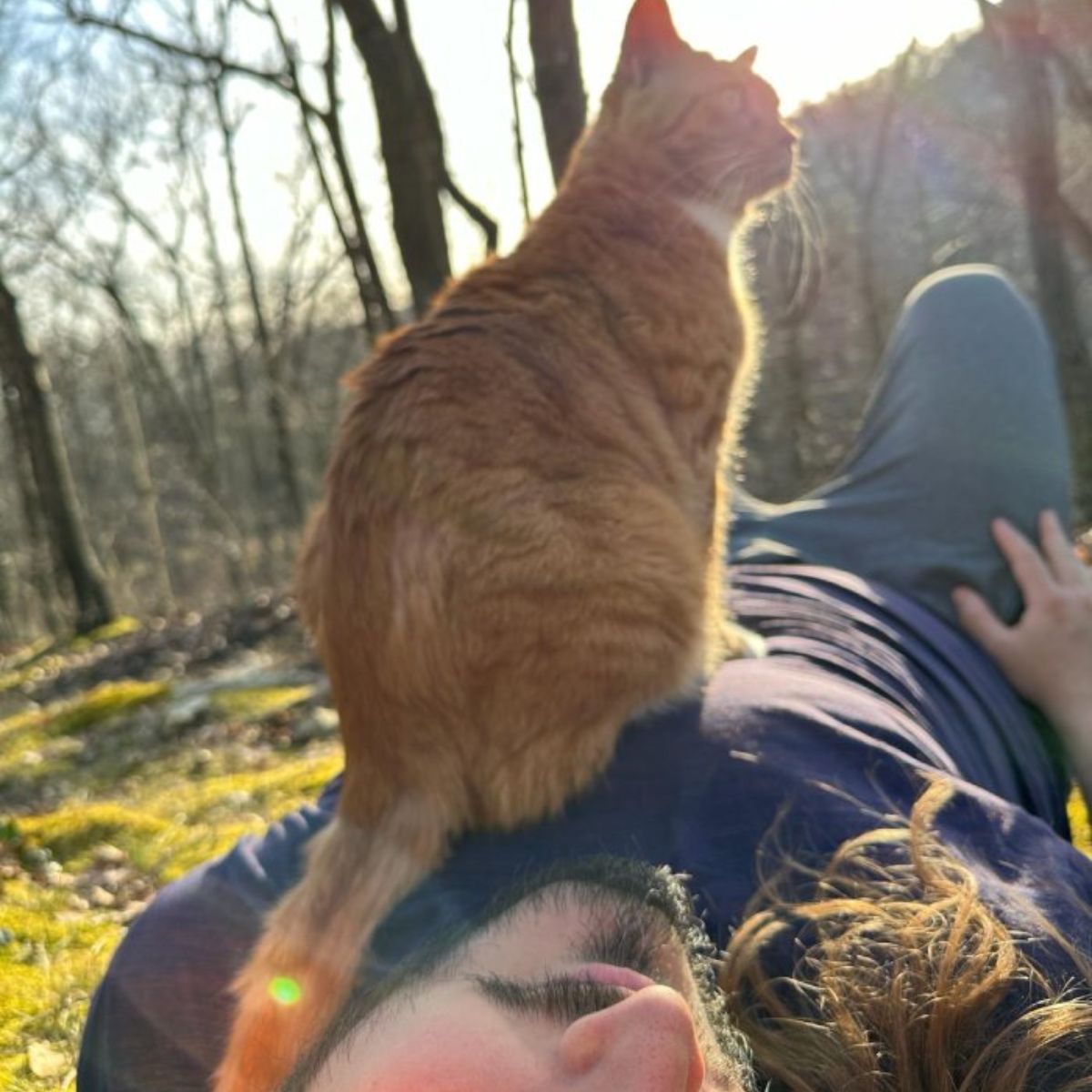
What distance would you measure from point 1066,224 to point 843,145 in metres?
10.2

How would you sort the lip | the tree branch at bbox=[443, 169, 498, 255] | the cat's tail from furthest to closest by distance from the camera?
the tree branch at bbox=[443, 169, 498, 255]
the cat's tail
the lip

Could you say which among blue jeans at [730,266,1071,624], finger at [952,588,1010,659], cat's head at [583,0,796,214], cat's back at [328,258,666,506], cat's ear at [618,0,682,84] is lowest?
finger at [952,588,1010,659]

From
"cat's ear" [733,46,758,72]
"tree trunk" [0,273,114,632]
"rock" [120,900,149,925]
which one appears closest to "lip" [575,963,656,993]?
"rock" [120,900,149,925]

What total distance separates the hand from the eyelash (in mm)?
1418

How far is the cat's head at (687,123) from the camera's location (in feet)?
9.97

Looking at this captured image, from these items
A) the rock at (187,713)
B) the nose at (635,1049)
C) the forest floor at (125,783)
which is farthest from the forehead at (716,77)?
the rock at (187,713)

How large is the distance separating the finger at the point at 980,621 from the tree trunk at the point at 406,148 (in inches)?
123

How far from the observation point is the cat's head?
3039 millimetres

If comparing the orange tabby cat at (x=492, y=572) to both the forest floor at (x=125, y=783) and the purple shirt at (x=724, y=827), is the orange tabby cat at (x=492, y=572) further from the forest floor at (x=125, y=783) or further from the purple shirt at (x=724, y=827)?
the forest floor at (x=125, y=783)

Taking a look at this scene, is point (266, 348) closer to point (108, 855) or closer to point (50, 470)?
point (50, 470)

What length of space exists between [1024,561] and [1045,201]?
6.49 metres

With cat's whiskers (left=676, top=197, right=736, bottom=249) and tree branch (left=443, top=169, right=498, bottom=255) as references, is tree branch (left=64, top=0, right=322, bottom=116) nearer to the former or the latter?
tree branch (left=443, top=169, right=498, bottom=255)

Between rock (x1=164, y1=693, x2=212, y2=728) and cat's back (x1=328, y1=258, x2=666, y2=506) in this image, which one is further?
rock (x1=164, y1=693, x2=212, y2=728)

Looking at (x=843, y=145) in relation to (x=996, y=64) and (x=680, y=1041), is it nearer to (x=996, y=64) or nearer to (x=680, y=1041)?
(x=996, y=64)
